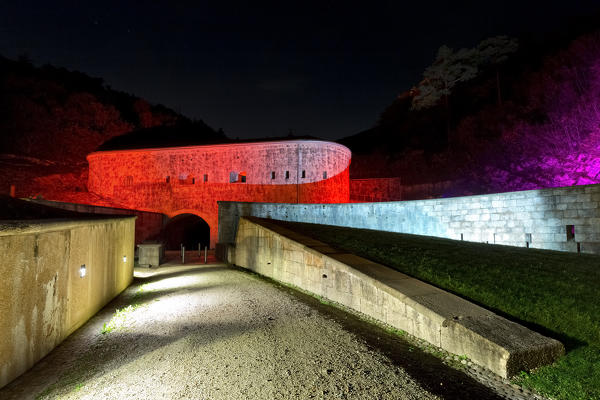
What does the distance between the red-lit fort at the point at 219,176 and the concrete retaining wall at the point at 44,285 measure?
17135 millimetres

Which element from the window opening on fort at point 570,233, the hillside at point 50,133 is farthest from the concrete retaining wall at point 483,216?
the hillside at point 50,133

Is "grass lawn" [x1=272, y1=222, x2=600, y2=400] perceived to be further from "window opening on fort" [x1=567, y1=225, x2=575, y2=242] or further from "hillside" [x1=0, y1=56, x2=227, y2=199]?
"hillside" [x1=0, y1=56, x2=227, y2=199]

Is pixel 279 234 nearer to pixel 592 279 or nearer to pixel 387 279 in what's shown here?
pixel 387 279

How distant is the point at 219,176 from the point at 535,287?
2191 centimetres

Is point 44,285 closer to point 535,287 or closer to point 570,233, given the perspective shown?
point 535,287

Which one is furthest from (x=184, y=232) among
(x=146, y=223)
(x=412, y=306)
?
(x=412, y=306)

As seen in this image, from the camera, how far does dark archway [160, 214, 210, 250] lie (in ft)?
80.1

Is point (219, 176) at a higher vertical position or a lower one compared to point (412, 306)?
higher

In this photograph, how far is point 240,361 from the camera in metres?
3.62

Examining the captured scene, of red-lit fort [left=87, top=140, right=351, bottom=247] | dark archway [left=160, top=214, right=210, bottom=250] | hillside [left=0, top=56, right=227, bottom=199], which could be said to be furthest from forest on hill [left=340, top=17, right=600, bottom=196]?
hillside [left=0, top=56, right=227, bottom=199]

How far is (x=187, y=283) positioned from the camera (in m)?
8.62

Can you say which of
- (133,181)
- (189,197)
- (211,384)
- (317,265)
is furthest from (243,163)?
(211,384)

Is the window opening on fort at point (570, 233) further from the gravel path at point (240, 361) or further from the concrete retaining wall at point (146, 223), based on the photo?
the concrete retaining wall at point (146, 223)

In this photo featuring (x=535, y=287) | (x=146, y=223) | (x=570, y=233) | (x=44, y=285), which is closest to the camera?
(x=44, y=285)
